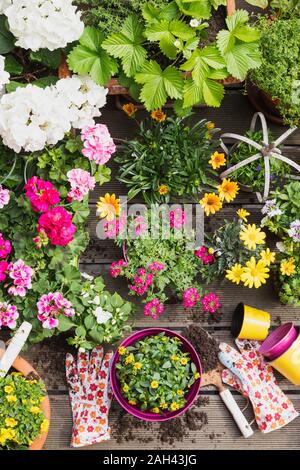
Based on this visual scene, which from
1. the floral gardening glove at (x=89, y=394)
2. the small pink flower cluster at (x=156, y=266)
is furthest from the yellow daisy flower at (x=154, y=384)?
the small pink flower cluster at (x=156, y=266)

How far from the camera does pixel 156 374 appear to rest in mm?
1963

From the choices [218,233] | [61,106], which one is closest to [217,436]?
[218,233]

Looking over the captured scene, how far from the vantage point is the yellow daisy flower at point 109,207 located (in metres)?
2.08

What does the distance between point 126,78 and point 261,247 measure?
79 centimetres

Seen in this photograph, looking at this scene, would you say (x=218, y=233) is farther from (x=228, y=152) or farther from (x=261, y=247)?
(x=228, y=152)

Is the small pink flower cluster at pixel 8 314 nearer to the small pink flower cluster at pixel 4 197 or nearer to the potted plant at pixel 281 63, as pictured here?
the small pink flower cluster at pixel 4 197

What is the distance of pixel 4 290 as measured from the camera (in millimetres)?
1998

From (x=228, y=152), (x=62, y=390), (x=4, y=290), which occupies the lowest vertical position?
(x=62, y=390)

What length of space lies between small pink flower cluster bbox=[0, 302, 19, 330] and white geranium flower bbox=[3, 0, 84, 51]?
848 mm

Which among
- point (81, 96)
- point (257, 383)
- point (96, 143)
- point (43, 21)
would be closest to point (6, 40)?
point (43, 21)

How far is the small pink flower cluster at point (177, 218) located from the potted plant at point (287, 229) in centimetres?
30

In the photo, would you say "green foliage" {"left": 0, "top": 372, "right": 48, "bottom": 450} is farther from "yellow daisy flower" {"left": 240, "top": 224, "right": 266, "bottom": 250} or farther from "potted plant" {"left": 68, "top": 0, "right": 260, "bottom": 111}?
"potted plant" {"left": 68, "top": 0, "right": 260, "bottom": 111}

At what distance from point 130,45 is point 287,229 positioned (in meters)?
0.86

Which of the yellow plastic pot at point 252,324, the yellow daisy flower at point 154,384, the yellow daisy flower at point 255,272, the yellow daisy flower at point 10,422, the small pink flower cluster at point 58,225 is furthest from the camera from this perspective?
the yellow plastic pot at point 252,324
